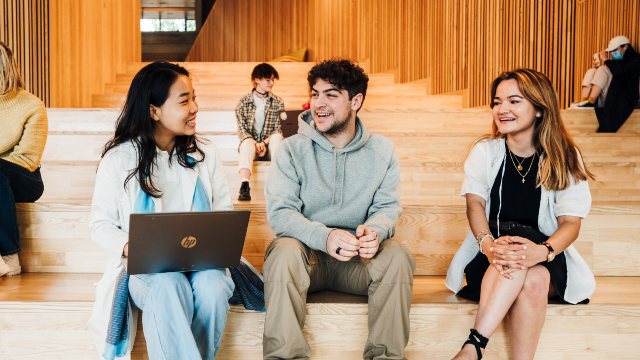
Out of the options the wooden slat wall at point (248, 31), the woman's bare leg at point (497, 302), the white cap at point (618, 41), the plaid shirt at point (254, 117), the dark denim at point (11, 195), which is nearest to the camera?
the woman's bare leg at point (497, 302)

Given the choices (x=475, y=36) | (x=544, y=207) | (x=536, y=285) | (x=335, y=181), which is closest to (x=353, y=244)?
(x=335, y=181)

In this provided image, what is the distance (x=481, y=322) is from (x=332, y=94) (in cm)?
80

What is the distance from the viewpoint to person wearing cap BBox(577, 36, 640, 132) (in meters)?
3.07

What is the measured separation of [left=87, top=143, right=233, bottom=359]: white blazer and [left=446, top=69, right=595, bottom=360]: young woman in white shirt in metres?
0.83

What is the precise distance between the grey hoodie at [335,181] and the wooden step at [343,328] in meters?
0.26

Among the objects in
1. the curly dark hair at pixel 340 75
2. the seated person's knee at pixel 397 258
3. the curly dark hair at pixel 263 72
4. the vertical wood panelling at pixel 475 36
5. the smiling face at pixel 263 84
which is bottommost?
the seated person's knee at pixel 397 258

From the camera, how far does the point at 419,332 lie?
1515 mm

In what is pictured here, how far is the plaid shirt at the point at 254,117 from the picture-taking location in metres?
3.04

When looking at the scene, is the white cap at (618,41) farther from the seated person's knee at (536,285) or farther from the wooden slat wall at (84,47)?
the wooden slat wall at (84,47)

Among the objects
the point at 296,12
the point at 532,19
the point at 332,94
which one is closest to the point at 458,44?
the point at 532,19

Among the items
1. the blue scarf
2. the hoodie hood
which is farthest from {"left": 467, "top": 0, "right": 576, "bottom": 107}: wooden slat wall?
the blue scarf

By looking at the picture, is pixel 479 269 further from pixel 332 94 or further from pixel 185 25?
pixel 185 25

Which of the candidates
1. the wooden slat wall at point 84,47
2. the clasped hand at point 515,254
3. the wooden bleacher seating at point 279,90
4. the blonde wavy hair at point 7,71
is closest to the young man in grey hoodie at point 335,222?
the clasped hand at point 515,254

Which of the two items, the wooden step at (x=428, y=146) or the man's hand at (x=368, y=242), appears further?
the wooden step at (x=428, y=146)
